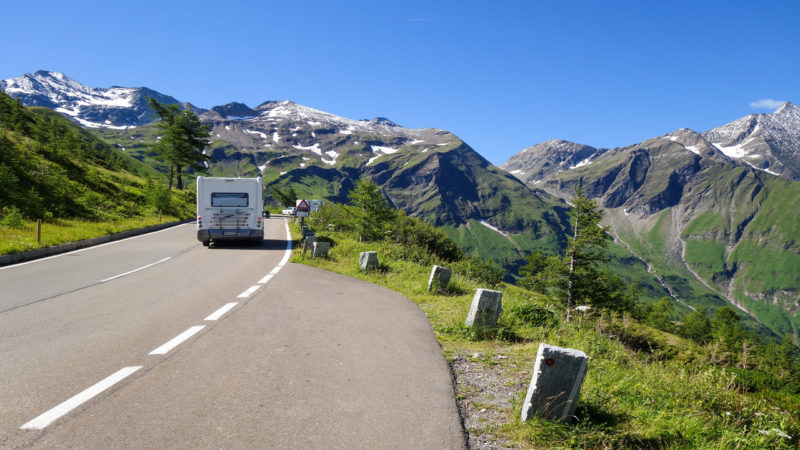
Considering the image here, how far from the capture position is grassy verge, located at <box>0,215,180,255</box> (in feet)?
43.1

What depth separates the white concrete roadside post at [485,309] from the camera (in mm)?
6602

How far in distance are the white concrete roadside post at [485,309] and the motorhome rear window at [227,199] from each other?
14.5 metres

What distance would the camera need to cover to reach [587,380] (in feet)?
15.0

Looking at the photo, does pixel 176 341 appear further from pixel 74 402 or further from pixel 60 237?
pixel 60 237

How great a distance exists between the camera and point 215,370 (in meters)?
4.48

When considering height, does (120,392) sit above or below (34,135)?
below

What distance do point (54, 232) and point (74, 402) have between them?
58.2 ft

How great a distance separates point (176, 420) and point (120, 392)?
2.94 ft

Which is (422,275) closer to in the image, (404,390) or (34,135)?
(404,390)

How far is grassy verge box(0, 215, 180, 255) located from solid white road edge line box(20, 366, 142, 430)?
1174 centimetres

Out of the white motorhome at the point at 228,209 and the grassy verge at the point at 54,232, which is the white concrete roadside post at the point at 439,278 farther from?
the grassy verge at the point at 54,232

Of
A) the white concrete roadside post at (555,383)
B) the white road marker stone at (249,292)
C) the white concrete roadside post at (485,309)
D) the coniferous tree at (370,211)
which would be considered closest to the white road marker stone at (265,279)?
the white road marker stone at (249,292)

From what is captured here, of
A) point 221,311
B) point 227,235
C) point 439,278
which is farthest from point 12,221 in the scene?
point 439,278

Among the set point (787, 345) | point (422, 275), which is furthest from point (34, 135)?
point (787, 345)
